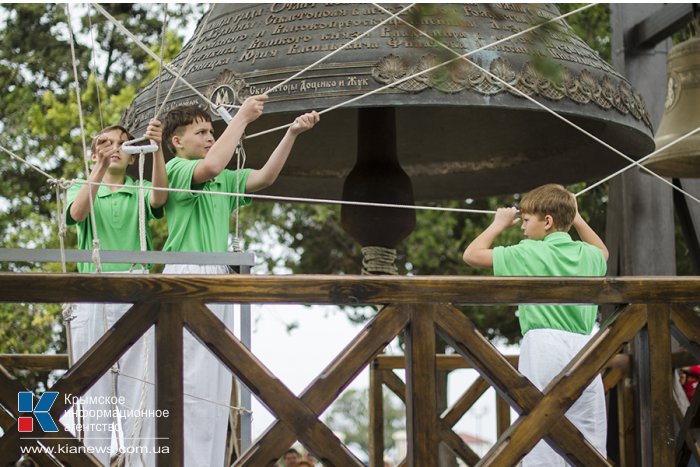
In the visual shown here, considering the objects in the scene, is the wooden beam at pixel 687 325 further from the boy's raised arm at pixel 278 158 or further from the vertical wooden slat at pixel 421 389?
the boy's raised arm at pixel 278 158

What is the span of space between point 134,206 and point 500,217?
1.28 m

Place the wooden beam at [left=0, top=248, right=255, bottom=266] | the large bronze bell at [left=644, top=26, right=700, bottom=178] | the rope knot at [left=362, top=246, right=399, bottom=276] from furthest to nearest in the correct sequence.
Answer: the large bronze bell at [left=644, top=26, right=700, bottom=178], the rope knot at [left=362, top=246, right=399, bottom=276], the wooden beam at [left=0, top=248, right=255, bottom=266]

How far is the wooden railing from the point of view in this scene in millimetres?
3457

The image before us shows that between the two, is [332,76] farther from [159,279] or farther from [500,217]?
[159,279]

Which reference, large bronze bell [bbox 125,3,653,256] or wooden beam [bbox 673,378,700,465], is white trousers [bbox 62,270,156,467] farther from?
wooden beam [bbox 673,378,700,465]

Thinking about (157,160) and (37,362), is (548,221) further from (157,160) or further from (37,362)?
(37,362)

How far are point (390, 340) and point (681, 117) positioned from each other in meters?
3.03

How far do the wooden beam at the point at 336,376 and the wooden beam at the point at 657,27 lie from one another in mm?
3642

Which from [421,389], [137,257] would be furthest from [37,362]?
[421,389]

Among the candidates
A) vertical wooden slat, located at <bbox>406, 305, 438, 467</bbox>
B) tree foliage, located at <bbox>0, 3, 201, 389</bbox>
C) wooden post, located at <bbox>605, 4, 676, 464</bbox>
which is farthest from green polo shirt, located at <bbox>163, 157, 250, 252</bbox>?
tree foliage, located at <bbox>0, 3, 201, 389</bbox>

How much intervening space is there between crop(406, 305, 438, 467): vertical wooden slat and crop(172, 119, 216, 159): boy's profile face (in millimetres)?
1258

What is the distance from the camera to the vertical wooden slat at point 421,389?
11.8 feet

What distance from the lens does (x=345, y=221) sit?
5406mm

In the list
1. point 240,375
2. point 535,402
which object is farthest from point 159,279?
point 535,402
